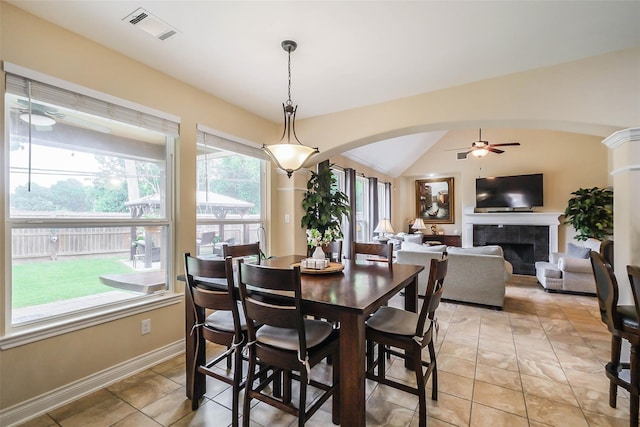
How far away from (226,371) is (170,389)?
411 mm

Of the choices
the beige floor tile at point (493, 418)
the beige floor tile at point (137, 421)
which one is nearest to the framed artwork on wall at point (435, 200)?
the beige floor tile at point (493, 418)

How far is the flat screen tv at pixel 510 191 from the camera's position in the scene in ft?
21.4

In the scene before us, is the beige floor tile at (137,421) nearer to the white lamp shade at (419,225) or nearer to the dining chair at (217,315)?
the dining chair at (217,315)

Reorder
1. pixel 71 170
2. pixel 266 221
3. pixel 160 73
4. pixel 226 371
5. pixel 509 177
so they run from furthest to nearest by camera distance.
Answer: pixel 509 177
pixel 266 221
pixel 160 73
pixel 226 371
pixel 71 170

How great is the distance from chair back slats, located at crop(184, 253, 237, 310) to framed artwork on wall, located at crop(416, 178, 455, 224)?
25.1 feet

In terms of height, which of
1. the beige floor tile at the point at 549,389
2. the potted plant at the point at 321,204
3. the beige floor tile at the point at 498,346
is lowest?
the beige floor tile at the point at 498,346

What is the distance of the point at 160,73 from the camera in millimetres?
2596

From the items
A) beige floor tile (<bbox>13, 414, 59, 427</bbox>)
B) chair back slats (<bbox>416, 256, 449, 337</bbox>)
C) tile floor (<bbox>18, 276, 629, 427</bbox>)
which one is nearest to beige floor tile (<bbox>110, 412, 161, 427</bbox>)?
tile floor (<bbox>18, 276, 629, 427</bbox>)

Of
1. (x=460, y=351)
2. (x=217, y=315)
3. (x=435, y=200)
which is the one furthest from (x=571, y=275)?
(x=217, y=315)

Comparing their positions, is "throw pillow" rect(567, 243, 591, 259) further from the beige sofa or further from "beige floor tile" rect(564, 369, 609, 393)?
"beige floor tile" rect(564, 369, 609, 393)

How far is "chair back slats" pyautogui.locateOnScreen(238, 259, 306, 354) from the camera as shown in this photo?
4.59ft

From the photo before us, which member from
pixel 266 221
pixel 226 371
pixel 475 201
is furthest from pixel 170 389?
pixel 475 201

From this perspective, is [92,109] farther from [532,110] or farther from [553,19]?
[532,110]

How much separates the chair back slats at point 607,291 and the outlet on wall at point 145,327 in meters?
3.42
